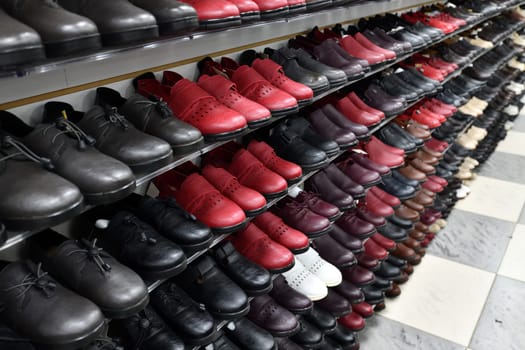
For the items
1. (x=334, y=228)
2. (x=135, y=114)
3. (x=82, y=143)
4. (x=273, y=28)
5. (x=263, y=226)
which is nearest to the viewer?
(x=82, y=143)

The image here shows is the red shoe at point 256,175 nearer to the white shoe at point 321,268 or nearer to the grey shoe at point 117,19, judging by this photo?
the white shoe at point 321,268

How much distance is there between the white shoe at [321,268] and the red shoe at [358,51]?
2.88ft

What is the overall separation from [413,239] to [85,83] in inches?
82.9

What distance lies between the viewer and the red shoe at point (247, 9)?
128cm

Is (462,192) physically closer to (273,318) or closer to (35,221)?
(273,318)

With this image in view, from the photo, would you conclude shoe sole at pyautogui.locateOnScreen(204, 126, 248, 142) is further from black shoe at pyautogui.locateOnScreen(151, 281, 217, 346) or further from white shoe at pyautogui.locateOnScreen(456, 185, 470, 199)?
white shoe at pyautogui.locateOnScreen(456, 185, 470, 199)

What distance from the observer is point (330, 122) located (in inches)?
79.2

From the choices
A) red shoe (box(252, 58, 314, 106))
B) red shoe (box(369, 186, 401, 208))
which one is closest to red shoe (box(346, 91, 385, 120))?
red shoe (box(369, 186, 401, 208))

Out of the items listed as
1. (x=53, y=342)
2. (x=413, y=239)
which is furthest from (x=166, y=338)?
(x=413, y=239)

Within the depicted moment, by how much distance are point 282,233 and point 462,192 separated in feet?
7.75

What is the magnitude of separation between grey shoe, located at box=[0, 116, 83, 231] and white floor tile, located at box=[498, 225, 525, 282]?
103 inches

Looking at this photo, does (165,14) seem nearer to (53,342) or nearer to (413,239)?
(53,342)

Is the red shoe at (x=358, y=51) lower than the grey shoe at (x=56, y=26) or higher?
lower

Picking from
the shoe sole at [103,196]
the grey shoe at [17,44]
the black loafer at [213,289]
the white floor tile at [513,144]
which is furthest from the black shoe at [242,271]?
the white floor tile at [513,144]
